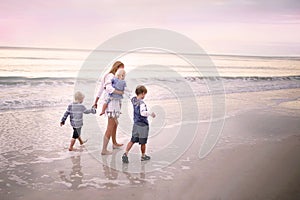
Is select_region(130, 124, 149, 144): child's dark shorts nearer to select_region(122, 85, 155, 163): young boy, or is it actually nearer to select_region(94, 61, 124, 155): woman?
select_region(122, 85, 155, 163): young boy

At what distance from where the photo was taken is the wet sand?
430 centimetres

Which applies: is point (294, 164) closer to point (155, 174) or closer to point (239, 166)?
point (239, 166)

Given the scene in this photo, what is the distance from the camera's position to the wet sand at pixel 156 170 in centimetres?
430

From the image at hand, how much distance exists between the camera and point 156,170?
5289mm

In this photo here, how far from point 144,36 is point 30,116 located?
5179mm

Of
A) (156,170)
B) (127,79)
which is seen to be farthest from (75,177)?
(127,79)

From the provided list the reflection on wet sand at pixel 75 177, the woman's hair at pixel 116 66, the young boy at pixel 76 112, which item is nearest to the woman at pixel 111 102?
the woman's hair at pixel 116 66

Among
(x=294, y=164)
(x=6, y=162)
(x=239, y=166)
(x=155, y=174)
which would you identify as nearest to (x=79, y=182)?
(x=155, y=174)

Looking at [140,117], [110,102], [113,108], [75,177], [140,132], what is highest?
[110,102]

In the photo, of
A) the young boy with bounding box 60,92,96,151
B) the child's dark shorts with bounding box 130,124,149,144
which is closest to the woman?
the young boy with bounding box 60,92,96,151

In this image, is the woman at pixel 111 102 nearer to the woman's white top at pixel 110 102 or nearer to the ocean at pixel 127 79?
the woman's white top at pixel 110 102

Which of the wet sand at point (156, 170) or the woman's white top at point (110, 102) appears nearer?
the wet sand at point (156, 170)

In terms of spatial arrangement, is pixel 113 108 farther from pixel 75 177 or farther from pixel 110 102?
pixel 75 177

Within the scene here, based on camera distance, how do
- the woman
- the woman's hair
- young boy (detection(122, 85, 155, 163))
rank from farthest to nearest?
the woman's hair
the woman
young boy (detection(122, 85, 155, 163))
